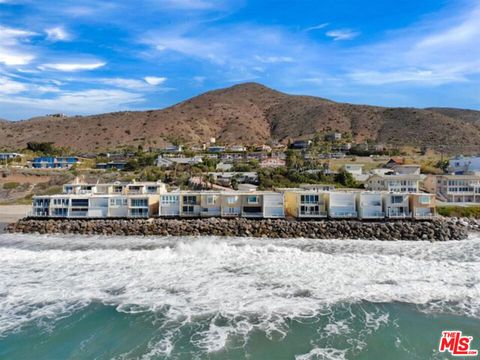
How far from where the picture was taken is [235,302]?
1708cm

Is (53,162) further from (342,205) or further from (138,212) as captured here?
(342,205)

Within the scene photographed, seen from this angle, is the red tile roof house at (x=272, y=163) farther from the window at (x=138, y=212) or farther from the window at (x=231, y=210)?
the window at (x=138, y=212)

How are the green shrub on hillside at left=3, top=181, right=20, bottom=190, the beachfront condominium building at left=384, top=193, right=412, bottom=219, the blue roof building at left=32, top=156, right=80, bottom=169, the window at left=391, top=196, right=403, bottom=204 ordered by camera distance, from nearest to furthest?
1. the beachfront condominium building at left=384, top=193, right=412, bottom=219
2. the window at left=391, top=196, right=403, bottom=204
3. the green shrub on hillside at left=3, top=181, right=20, bottom=190
4. the blue roof building at left=32, top=156, right=80, bottom=169

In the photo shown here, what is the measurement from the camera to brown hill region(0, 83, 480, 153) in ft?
342

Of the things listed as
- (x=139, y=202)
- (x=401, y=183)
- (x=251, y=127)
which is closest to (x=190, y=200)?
(x=139, y=202)

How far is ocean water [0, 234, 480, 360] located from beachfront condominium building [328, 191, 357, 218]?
7.24m

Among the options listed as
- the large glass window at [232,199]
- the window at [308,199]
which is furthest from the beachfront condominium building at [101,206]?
the window at [308,199]

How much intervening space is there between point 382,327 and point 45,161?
74.7m

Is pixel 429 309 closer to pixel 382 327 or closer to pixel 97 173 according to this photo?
pixel 382 327

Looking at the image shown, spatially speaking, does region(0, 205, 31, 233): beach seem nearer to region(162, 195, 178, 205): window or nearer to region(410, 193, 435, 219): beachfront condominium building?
region(162, 195, 178, 205): window

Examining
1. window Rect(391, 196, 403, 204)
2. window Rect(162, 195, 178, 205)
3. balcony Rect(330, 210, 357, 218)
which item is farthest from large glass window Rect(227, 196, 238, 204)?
window Rect(391, 196, 403, 204)

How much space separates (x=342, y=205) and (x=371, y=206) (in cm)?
241

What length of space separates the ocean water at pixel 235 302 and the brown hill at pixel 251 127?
79.7m

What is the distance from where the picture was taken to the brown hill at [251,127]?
10419 cm
